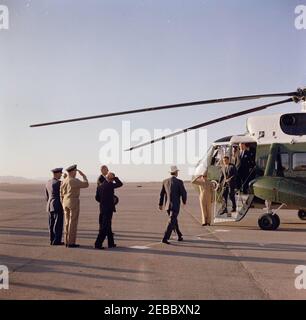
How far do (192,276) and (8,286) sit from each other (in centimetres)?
282

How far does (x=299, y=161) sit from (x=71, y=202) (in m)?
7.23

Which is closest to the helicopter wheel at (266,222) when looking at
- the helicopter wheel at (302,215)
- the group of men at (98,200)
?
the helicopter wheel at (302,215)

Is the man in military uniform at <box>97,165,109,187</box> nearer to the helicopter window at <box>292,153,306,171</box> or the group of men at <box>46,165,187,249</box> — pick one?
the group of men at <box>46,165,187,249</box>

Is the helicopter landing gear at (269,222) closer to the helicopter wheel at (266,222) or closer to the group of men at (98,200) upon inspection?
the helicopter wheel at (266,222)

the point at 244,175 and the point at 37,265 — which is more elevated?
the point at 244,175

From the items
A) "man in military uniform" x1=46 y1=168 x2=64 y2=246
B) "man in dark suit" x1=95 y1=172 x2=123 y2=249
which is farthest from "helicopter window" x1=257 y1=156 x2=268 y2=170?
"man in military uniform" x1=46 y1=168 x2=64 y2=246

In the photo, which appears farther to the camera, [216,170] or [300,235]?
[216,170]

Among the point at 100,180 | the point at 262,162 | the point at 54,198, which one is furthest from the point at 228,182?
the point at 54,198

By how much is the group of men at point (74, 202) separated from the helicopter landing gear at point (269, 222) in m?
5.30

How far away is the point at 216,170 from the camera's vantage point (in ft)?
51.9

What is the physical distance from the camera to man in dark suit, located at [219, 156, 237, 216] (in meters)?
14.6
